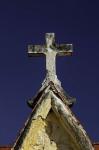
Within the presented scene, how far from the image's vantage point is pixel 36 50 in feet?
30.1

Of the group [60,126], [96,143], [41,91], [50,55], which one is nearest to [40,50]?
[50,55]

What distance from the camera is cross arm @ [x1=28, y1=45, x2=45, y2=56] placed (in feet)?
29.9

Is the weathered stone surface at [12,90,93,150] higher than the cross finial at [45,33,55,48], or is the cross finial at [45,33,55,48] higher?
the cross finial at [45,33,55,48]

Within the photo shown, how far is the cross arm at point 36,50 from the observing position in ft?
29.9

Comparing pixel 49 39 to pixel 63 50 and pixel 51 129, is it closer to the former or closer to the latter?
pixel 63 50

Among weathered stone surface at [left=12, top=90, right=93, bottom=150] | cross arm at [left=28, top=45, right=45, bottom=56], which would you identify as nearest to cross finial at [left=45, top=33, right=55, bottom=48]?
cross arm at [left=28, top=45, right=45, bottom=56]

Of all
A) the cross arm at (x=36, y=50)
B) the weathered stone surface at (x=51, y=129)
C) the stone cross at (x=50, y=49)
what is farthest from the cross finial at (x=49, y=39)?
the weathered stone surface at (x=51, y=129)

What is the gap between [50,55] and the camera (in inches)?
357

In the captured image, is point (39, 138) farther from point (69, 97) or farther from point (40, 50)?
point (40, 50)

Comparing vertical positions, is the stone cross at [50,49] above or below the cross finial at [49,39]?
below

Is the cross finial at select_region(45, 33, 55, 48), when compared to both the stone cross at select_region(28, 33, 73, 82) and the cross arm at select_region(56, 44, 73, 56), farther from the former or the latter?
the cross arm at select_region(56, 44, 73, 56)

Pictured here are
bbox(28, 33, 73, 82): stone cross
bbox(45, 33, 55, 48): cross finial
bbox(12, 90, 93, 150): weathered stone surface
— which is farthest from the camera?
bbox(45, 33, 55, 48): cross finial

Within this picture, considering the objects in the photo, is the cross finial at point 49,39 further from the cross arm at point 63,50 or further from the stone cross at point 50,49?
the cross arm at point 63,50

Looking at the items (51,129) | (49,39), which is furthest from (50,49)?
(51,129)
